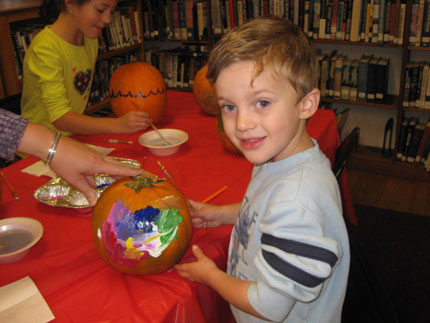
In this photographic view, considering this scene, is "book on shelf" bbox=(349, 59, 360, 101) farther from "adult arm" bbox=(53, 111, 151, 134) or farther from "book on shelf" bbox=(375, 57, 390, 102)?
"adult arm" bbox=(53, 111, 151, 134)

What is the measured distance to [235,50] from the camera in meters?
0.79

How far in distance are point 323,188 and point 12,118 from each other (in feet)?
2.74

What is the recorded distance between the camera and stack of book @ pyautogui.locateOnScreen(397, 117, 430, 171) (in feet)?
9.66

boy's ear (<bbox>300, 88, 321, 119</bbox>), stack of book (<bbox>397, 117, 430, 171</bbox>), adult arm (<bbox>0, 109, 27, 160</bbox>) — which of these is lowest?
stack of book (<bbox>397, 117, 430, 171</bbox>)

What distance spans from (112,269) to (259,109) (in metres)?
0.52

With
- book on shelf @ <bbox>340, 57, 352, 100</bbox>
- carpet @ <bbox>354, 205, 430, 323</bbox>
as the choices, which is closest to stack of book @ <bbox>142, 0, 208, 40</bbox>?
book on shelf @ <bbox>340, 57, 352, 100</bbox>

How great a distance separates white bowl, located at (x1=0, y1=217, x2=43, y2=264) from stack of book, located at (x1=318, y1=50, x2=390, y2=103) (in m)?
2.57

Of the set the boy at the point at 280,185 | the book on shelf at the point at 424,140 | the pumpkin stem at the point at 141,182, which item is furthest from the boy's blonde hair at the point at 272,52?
the book on shelf at the point at 424,140

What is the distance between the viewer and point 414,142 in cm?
299

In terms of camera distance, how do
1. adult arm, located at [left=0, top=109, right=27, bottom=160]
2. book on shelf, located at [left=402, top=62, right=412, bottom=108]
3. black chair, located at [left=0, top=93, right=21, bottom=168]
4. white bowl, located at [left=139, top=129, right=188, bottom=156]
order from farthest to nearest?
1. book on shelf, located at [left=402, top=62, right=412, bottom=108]
2. black chair, located at [left=0, top=93, right=21, bottom=168]
3. white bowl, located at [left=139, top=129, right=188, bottom=156]
4. adult arm, located at [left=0, top=109, right=27, bottom=160]

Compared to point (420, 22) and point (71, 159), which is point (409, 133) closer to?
point (420, 22)

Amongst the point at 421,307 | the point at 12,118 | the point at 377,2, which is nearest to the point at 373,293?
the point at 12,118

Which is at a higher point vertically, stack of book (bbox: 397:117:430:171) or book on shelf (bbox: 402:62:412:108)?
book on shelf (bbox: 402:62:412:108)

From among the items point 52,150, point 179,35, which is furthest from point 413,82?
point 52,150
